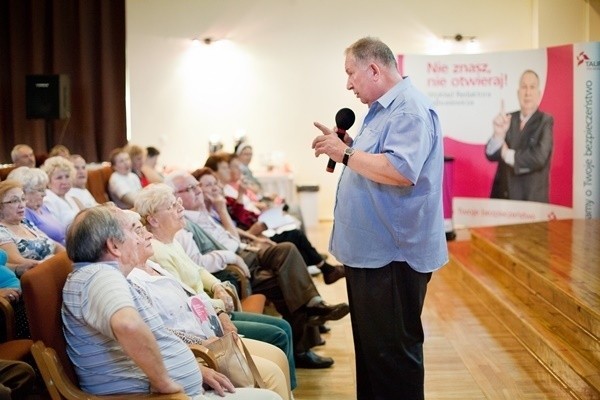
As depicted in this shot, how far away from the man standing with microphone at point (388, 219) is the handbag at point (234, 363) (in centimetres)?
38

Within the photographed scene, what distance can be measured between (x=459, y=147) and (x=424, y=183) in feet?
17.6

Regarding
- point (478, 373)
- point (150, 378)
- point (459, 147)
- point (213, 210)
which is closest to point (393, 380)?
point (150, 378)

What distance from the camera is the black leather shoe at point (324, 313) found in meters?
4.21

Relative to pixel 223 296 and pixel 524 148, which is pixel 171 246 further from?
pixel 524 148

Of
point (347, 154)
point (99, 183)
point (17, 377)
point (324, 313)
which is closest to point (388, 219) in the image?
point (347, 154)

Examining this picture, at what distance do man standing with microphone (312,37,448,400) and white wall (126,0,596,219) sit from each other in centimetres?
686

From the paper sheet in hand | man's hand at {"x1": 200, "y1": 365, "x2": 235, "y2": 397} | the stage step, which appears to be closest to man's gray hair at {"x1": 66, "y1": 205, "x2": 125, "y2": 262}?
man's hand at {"x1": 200, "y1": 365, "x2": 235, "y2": 397}

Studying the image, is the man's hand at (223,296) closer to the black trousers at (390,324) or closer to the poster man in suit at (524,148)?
the black trousers at (390,324)

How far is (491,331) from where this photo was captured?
472cm

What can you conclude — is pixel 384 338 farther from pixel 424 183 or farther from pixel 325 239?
pixel 325 239

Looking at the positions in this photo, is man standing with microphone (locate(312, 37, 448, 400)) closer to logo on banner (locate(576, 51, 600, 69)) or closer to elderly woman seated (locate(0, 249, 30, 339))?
elderly woman seated (locate(0, 249, 30, 339))

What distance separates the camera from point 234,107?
970 cm

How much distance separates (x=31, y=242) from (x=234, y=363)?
5.31 feet

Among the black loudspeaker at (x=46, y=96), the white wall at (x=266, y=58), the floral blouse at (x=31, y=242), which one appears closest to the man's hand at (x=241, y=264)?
the floral blouse at (x=31, y=242)
